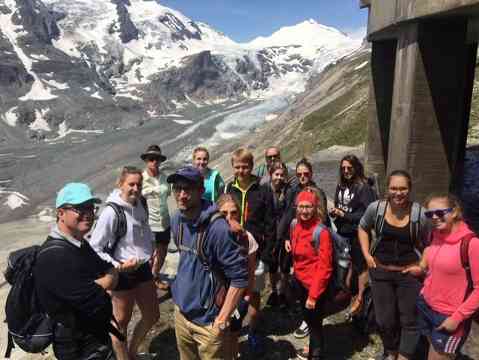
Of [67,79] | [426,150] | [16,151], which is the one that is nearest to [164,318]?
[426,150]

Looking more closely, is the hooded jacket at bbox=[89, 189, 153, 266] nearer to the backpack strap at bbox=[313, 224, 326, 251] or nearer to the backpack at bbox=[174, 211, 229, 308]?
the backpack at bbox=[174, 211, 229, 308]

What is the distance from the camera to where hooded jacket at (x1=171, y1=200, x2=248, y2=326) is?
3.68m

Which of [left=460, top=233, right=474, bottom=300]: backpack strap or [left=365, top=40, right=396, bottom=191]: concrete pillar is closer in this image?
[left=460, top=233, right=474, bottom=300]: backpack strap

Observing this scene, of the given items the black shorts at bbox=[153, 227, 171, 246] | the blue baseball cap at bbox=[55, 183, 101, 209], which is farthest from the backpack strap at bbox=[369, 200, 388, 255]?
the black shorts at bbox=[153, 227, 171, 246]

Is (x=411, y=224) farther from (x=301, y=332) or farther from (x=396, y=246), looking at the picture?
(x=301, y=332)

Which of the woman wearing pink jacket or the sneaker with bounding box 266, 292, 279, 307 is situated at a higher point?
the woman wearing pink jacket

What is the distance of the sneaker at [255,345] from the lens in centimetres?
539

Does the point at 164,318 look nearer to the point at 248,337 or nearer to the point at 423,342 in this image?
the point at 248,337

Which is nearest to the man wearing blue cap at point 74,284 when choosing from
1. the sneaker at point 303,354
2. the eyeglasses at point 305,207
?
the eyeglasses at point 305,207

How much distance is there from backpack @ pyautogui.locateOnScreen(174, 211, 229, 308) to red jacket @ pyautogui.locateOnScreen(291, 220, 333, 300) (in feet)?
4.12

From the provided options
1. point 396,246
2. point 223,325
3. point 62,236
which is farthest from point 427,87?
point 62,236

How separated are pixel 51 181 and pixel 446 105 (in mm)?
67159

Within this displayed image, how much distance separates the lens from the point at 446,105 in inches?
270

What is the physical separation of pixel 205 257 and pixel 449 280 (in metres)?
2.17
